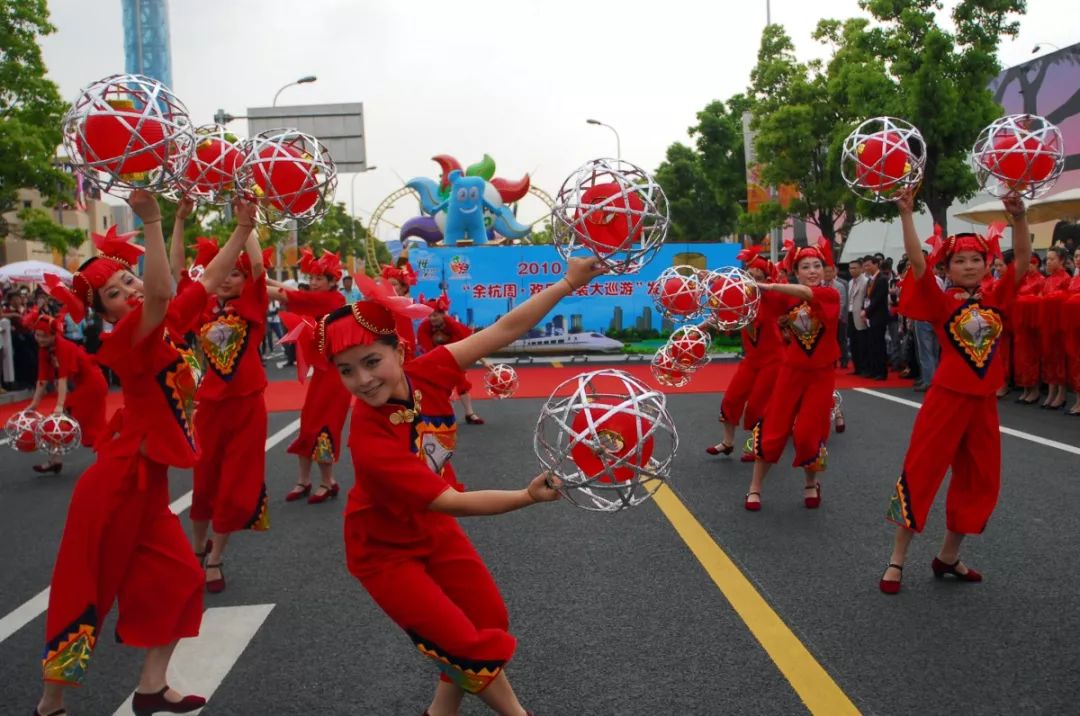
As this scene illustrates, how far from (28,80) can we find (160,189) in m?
20.2

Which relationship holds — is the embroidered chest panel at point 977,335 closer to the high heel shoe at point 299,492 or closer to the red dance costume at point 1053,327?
the high heel shoe at point 299,492

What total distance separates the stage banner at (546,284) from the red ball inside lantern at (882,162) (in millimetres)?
16128

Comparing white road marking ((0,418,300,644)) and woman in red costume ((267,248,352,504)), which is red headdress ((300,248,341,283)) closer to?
woman in red costume ((267,248,352,504))

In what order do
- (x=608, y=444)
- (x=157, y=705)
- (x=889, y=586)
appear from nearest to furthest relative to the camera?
(x=608, y=444) < (x=157, y=705) < (x=889, y=586)

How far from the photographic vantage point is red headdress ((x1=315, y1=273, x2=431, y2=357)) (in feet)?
9.29

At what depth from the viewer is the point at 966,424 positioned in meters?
4.71

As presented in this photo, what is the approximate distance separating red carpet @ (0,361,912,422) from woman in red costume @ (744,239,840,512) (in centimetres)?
574

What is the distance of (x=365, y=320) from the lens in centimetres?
284

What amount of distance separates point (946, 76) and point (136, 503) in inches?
822

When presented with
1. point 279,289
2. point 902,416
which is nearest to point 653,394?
point 279,289

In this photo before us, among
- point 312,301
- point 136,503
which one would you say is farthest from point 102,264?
point 312,301

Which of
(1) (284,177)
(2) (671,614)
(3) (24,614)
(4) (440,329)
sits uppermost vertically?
(1) (284,177)

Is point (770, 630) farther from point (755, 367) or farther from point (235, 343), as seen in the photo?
point (755, 367)

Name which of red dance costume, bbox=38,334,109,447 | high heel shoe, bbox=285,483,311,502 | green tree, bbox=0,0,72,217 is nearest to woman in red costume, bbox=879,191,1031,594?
high heel shoe, bbox=285,483,311,502
